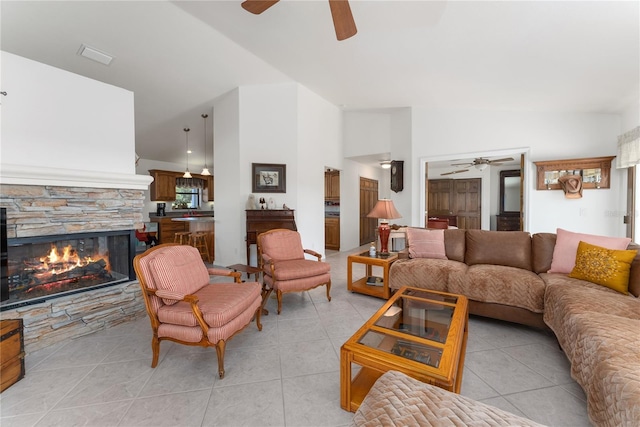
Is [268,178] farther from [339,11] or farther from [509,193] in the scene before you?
[509,193]

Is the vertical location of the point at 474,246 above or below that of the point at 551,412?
above

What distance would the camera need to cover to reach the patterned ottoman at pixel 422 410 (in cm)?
95

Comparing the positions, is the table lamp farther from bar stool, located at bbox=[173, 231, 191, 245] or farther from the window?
the window

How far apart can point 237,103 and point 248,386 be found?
4367 mm

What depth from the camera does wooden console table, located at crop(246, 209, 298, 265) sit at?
4.41 meters

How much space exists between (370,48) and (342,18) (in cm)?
120

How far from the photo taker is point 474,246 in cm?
317

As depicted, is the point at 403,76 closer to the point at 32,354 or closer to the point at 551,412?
the point at 551,412

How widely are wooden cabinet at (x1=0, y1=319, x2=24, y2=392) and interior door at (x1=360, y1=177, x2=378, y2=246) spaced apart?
621 cm

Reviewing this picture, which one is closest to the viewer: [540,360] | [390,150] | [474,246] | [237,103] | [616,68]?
[540,360]

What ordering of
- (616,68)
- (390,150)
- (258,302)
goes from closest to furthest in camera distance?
(258,302) → (616,68) → (390,150)

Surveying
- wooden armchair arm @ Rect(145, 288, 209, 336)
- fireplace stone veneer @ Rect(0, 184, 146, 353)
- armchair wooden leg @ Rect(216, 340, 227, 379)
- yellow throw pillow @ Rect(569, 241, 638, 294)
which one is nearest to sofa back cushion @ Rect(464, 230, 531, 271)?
yellow throw pillow @ Rect(569, 241, 638, 294)

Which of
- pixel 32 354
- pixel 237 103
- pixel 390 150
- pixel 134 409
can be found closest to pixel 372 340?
pixel 134 409

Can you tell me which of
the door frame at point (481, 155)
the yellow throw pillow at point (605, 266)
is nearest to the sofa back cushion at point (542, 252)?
the yellow throw pillow at point (605, 266)
